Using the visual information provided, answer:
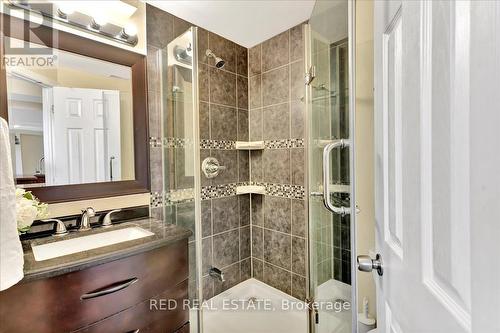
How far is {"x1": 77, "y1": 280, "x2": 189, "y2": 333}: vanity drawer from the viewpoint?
904 mm

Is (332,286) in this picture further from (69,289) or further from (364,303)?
(69,289)

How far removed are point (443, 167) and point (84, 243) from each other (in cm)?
146

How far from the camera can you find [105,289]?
2.94 ft

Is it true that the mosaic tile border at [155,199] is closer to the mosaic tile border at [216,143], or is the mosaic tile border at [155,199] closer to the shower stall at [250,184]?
the shower stall at [250,184]

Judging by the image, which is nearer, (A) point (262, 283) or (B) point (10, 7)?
(B) point (10, 7)

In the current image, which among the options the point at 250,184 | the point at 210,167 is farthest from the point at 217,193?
the point at 250,184

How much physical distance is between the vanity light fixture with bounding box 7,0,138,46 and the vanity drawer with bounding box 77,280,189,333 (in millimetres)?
1504

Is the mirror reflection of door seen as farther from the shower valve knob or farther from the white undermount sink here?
the shower valve knob

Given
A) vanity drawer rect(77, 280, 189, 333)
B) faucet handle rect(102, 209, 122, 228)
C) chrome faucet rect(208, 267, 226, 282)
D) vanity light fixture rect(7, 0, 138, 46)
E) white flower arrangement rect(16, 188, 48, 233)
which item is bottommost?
chrome faucet rect(208, 267, 226, 282)

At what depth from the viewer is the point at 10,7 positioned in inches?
43.3

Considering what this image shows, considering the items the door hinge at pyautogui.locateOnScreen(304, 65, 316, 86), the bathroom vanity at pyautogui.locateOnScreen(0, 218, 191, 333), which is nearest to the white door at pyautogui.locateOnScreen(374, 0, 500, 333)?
the door hinge at pyautogui.locateOnScreen(304, 65, 316, 86)

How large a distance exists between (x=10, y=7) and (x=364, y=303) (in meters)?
2.40

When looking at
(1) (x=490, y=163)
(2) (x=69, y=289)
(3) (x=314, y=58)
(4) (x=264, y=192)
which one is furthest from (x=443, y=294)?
(4) (x=264, y=192)

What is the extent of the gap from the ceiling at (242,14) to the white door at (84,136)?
79 centimetres
